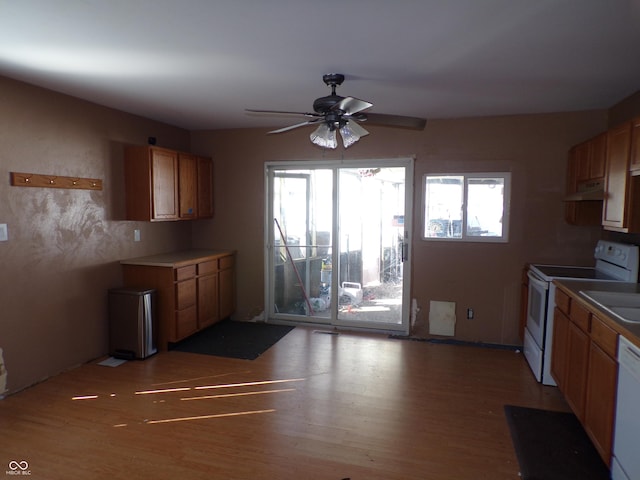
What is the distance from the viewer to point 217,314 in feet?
15.7

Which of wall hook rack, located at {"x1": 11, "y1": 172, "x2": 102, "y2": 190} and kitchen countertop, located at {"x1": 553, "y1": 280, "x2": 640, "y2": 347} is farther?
wall hook rack, located at {"x1": 11, "y1": 172, "x2": 102, "y2": 190}

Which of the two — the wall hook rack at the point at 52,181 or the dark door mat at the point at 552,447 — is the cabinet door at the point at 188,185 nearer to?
the wall hook rack at the point at 52,181

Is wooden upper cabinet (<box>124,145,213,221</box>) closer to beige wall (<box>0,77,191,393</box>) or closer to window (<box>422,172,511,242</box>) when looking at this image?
beige wall (<box>0,77,191,393</box>)

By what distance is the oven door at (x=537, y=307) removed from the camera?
3301mm

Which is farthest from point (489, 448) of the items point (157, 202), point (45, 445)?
point (157, 202)

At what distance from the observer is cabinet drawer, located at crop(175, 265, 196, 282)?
4027mm

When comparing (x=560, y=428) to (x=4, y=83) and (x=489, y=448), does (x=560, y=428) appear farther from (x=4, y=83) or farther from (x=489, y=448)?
(x=4, y=83)

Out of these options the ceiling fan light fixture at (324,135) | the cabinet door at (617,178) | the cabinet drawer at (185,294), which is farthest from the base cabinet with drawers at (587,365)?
the cabinet drawer at (185,294)

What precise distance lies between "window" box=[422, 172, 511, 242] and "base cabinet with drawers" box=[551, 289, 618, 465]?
1.27 m

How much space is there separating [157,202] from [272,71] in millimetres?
2049

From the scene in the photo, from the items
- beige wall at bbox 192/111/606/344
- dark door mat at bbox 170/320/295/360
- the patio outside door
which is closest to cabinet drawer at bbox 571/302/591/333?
beige wall at bbox 192/111/606/344

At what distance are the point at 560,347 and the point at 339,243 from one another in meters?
2.53

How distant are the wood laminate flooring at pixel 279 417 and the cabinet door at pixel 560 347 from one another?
0.75ft

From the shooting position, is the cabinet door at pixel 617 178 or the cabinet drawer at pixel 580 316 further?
the cabinet door at pixel 617 178
